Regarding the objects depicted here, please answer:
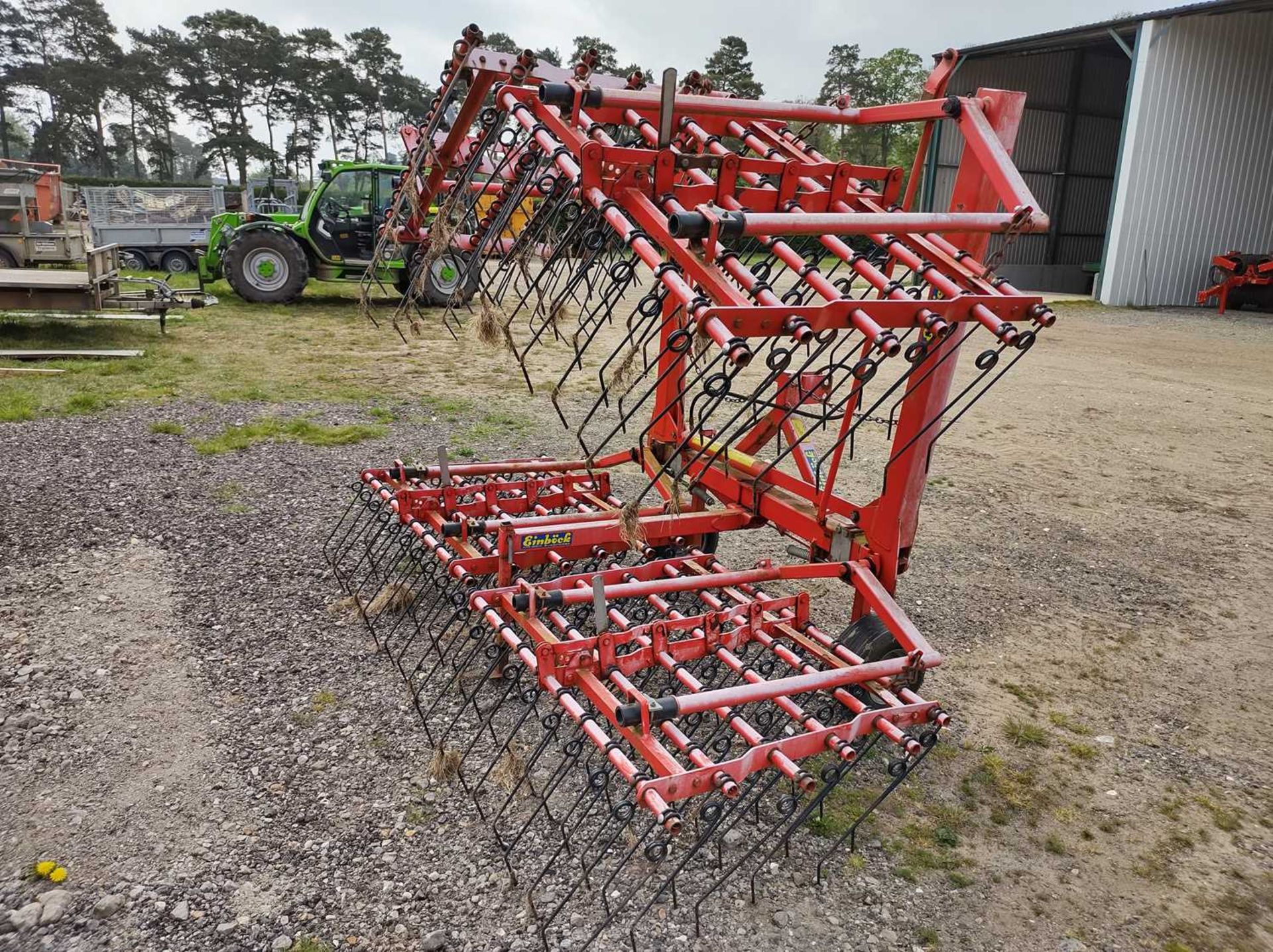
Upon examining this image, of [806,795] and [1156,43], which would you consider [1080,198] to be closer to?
[1156,43]

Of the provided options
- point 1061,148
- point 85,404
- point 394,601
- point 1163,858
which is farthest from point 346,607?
point 1061,148

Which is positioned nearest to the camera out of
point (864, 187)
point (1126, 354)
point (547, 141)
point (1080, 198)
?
point (547, 141)

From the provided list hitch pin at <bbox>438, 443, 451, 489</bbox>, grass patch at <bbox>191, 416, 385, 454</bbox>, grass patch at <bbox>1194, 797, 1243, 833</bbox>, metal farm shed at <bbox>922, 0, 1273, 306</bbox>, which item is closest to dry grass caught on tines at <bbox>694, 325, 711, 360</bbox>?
hitch pin at <bbox>438, 443, 451, 489</bbox>

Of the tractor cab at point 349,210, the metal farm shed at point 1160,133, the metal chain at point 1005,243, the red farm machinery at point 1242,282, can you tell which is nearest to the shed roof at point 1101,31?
the metal farm shed at point 1160,133

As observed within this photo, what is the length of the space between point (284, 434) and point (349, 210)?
6868 mm

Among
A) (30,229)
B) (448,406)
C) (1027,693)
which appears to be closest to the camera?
(1027,693)

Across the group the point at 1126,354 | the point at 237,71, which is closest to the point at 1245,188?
the point at 1126,354

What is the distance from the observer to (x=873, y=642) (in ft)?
10.8

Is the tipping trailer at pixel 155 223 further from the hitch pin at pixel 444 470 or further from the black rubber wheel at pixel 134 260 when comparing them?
the hitch pin at pixel 444 470

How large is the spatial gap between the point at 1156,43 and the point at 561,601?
17.5 metres

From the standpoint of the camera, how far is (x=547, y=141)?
3203 millimetres

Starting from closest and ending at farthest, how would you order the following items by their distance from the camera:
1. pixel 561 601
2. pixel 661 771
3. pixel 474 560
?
1. pixel 661 771
2. pixel 561 601
3. pixel 474 560

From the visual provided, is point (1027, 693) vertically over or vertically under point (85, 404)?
under

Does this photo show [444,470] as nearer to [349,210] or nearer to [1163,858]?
[1163,858]
